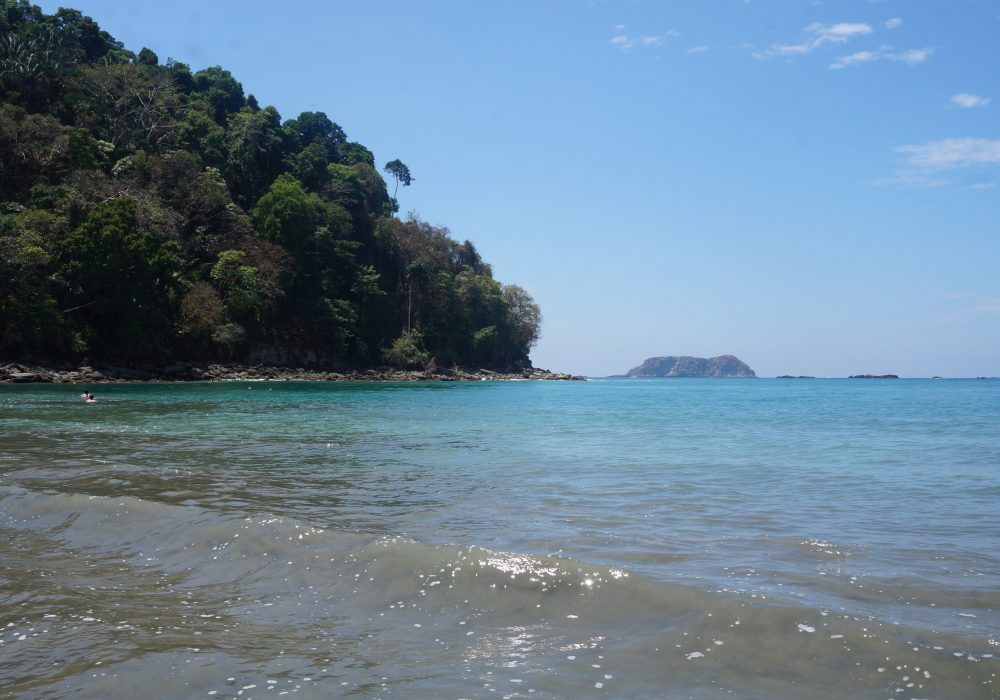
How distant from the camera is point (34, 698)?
3178mm

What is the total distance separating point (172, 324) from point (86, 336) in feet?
20.1

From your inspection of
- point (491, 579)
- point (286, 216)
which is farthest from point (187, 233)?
point (491, 579)

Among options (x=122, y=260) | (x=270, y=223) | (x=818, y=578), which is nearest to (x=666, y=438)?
(x=818, y=578)

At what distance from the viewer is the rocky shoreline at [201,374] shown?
37.0 m

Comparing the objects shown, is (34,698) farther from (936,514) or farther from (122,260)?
(122,260)

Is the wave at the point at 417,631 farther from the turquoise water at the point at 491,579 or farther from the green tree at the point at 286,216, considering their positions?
the green tree at the point at 286,216

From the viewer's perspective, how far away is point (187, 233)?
54.0m

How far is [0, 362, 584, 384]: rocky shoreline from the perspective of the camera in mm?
37000

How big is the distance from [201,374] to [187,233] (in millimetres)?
14026

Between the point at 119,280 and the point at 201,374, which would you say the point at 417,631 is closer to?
the point at 119,280

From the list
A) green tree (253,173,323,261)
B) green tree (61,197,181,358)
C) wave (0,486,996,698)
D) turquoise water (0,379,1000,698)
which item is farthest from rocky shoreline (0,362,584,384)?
wave (0,486,996,698)

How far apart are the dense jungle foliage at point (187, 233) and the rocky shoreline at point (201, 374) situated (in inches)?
48.9

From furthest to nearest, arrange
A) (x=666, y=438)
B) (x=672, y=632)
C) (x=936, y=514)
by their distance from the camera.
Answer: (x=666, y=438)
(x=936, y=514)
(x=672, y=632)

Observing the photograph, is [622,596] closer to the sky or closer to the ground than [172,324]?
closer to the ground
